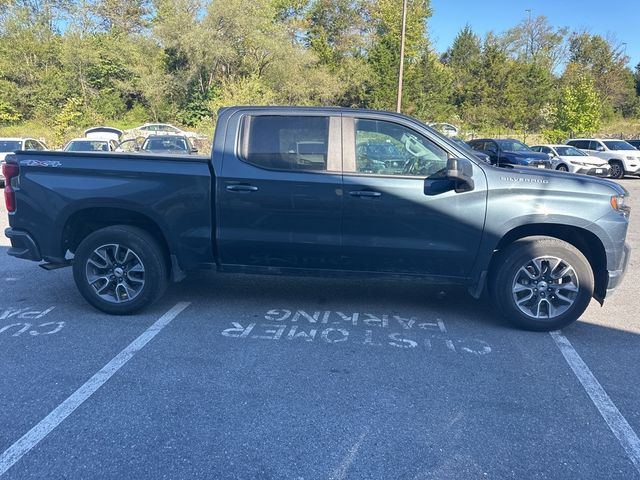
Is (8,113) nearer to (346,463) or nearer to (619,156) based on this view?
(619,156)

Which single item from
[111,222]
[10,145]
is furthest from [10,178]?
[10,145]

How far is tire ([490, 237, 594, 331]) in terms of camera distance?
4.57 meters

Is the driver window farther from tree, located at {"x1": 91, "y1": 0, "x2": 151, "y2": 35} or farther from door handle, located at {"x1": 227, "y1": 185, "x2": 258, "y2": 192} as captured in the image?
tree, located at {"x1": 91, "y1": 0, "x2": 151, "y2": 35}

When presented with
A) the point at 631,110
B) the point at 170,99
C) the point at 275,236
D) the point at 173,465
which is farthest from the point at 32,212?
the point at 631,110

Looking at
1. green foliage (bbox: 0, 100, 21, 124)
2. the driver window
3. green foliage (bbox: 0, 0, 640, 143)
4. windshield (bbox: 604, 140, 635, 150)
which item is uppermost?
green foliage (bbox: 0, 0, 640, 143)

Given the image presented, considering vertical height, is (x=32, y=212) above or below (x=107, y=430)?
above

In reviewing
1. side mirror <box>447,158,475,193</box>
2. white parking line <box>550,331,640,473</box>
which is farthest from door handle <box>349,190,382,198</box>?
white parking line <box>550,331,640,473</box>

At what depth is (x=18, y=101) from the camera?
3972 cm

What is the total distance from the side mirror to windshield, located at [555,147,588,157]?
65.0ft

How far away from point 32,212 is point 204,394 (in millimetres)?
2738

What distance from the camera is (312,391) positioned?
11.6 ft

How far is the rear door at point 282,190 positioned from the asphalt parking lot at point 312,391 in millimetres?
698

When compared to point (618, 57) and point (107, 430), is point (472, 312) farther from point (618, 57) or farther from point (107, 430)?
point (618, 57)

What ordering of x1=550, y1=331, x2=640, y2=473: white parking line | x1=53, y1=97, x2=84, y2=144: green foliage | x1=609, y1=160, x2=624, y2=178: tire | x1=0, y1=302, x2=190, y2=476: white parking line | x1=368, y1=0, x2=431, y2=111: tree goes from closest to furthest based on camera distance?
x1=0, y1=302, x2=190, y2=476: white parking line → x1=550, y1=331, x2=640, y2=473: white parking line → x1=609, y1=160, x2=624, y2=178: tire → x1=53, y1=97, x2=84, y2=144: green foliage → x1=368, y1=0, x2=431, y2=111: tree
